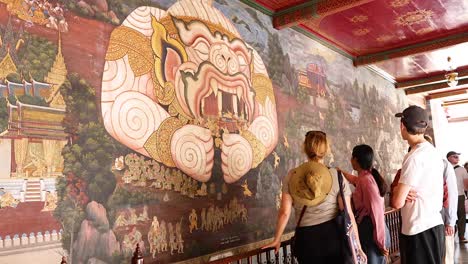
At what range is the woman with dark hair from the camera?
3656mm

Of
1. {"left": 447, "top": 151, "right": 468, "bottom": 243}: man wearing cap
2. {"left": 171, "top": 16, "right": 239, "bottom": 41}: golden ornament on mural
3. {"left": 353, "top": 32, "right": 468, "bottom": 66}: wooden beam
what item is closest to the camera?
{"left": 171, "top": 16, "right": 239, "bottom": 41}: golden ornament on mural

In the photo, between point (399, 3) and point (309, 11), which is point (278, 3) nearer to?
point (309, 11)

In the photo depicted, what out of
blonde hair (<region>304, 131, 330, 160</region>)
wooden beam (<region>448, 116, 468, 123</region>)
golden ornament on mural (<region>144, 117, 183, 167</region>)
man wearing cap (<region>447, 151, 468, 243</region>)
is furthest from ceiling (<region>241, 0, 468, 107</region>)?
wooden beam (<region>448, 116, 468, 123</region>)

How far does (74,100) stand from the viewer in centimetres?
346

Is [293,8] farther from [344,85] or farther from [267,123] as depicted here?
[344,85]

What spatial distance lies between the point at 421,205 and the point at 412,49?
21.8 ft

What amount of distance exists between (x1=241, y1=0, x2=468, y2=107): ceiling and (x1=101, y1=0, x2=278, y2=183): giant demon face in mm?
1136

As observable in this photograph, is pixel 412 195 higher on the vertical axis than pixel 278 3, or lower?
lower

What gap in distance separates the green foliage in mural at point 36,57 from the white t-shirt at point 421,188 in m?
3.17

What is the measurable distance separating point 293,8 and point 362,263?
4511 mm

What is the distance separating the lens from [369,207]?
12.0 feet

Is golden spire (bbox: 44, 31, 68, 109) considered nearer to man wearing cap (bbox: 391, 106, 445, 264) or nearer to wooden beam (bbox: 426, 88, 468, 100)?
man wearing cap (bbox: 391, 106, 445, 264)

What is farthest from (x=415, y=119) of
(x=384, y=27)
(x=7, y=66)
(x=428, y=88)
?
(x=428, y=88)

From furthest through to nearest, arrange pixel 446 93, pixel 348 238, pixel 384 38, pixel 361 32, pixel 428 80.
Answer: pixel 446 93, pixel 428 80, pixel 384 38, pixel 361 32, pixel 348 238
